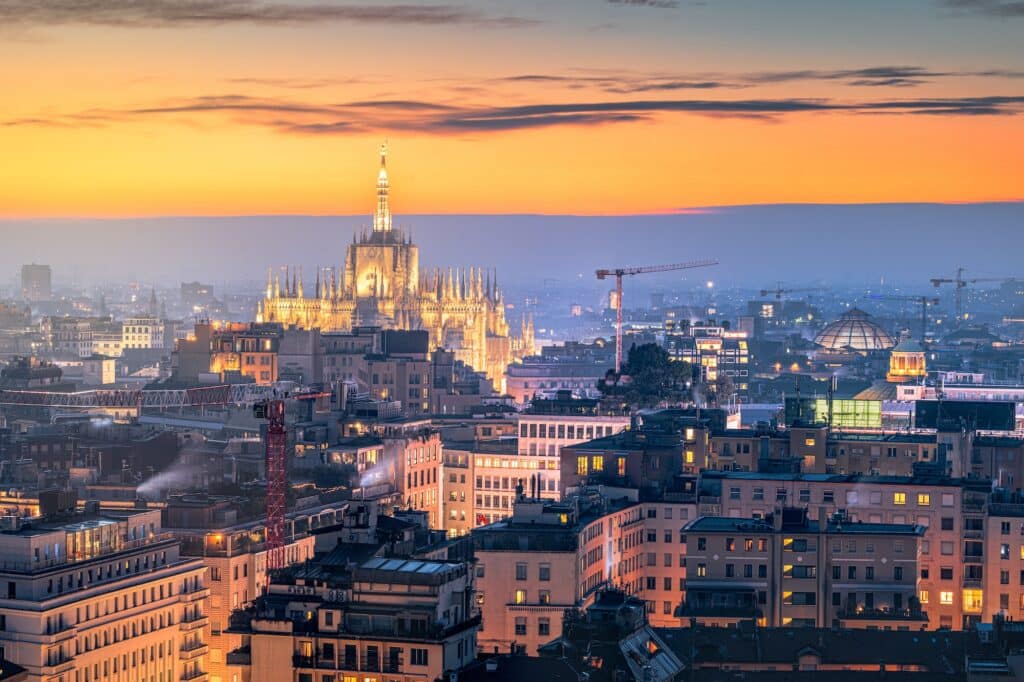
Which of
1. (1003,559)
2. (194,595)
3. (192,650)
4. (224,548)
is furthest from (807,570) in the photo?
(192,650)

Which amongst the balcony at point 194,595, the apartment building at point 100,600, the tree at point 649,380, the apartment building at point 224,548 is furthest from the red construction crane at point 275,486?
the tree at point 649,380

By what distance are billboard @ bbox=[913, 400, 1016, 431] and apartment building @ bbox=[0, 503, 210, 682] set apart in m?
58.8

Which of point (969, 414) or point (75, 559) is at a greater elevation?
point (969, 414)

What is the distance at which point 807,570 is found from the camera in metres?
90.1

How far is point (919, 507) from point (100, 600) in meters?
37.0

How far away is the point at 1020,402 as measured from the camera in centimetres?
18375

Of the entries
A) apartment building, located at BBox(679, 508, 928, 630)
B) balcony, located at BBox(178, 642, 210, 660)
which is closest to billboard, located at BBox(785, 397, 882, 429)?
apartment building, located at BBox(679, 508, 928, 630)

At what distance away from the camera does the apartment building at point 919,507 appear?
324 ft

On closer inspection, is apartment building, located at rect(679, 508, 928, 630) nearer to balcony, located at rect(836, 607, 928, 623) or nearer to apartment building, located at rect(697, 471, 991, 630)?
balcony, located at rect(836, 607, 928, 623)

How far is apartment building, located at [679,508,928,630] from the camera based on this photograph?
3509 inches

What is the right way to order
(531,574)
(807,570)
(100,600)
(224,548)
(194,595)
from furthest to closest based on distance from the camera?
(224,548), (807,570), (531,574), (194,595), (100,600)

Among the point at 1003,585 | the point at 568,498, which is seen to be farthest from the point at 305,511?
the point at 1003,585

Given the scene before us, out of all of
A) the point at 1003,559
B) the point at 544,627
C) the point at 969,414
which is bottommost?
the point at 544,627

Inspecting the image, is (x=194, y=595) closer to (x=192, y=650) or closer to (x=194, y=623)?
(x=194, y=623)
